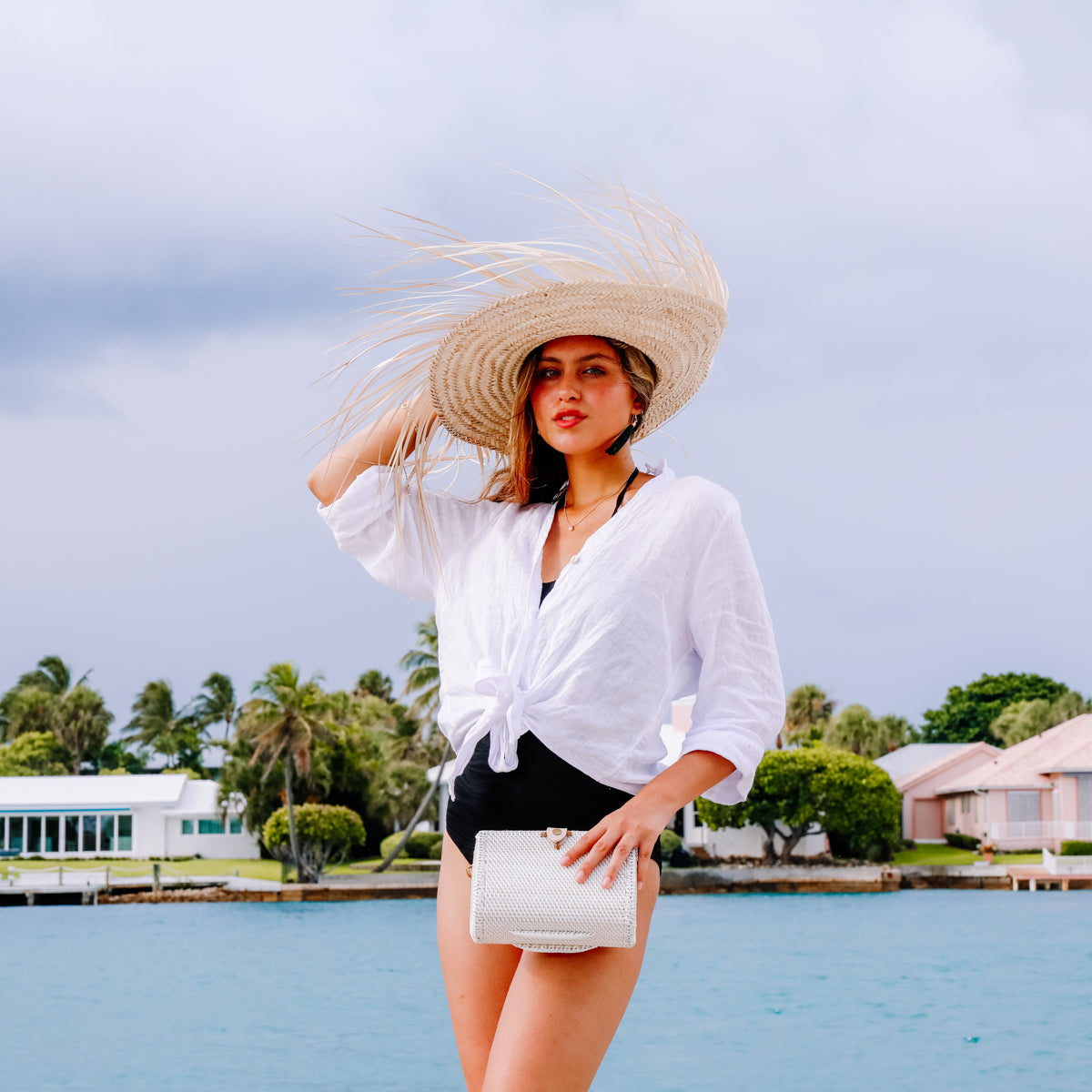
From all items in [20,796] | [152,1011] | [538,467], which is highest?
[538,467]

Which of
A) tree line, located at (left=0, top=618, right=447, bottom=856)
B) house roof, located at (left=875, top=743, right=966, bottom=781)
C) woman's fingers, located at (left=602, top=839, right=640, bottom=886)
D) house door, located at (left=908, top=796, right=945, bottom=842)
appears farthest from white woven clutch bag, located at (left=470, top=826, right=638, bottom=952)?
house roof, located at (left=875, top=743, right=966, bottom=781)

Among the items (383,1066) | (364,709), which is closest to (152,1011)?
(383,1066)

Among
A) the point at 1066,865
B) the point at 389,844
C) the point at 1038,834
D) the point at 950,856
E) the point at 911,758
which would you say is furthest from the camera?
the point at 911,758

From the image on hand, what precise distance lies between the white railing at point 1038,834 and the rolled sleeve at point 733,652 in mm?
36629

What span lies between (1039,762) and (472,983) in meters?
37.6

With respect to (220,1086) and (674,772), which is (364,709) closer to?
(220,1086)

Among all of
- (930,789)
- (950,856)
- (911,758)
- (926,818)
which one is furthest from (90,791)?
(911,758)

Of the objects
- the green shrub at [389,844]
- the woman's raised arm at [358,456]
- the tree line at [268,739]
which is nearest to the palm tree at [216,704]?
the tree line at [268,739]

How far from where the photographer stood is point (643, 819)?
166cm

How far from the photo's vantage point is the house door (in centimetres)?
4156

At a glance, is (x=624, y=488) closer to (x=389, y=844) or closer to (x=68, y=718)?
(x=389, y=844)

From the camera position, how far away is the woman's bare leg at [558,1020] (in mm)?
1626

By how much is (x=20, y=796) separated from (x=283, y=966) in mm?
17237

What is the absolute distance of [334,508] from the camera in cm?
204
